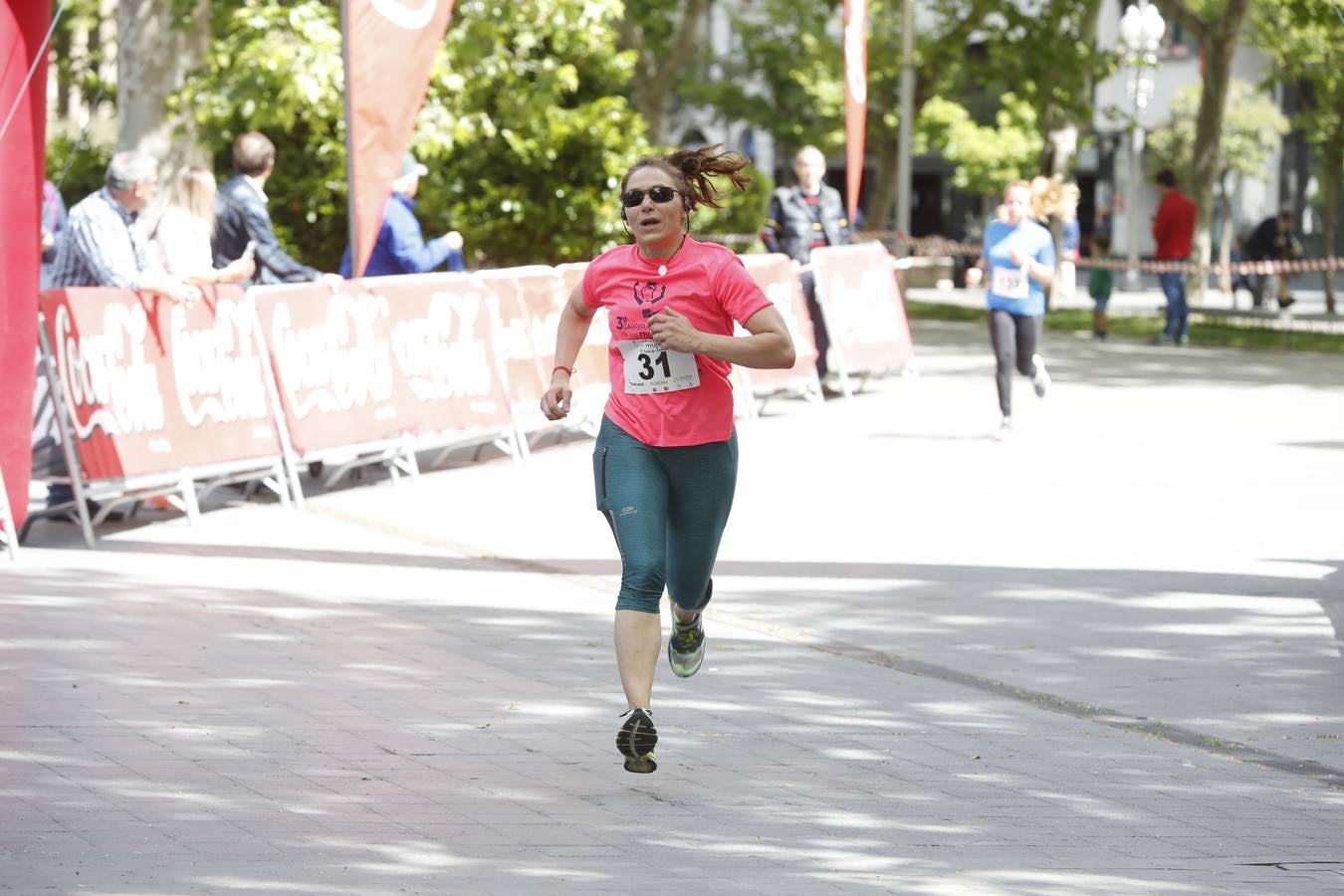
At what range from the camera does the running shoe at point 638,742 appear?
6.04m

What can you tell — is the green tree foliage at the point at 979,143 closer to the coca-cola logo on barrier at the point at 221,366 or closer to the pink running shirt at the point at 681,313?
the coca-cola logo on barrier at the point at 221,366

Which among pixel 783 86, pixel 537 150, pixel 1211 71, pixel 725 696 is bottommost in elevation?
pixel 725 696

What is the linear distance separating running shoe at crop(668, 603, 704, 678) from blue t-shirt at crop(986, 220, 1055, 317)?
324 inches

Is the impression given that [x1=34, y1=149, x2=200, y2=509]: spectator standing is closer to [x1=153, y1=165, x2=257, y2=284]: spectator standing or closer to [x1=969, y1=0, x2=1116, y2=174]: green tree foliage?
[x1=153, y1=165, x2=257, y2=284]: spectator standing

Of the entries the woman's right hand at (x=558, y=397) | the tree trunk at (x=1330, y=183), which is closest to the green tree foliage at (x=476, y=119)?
the woman's right hand at (x=558, y=397)

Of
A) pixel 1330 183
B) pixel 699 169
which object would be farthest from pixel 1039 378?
pixel 1330 183

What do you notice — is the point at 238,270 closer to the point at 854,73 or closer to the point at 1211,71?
the point at 854,73

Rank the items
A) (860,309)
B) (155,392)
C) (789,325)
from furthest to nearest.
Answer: (860,309), (789,325), (155,392)

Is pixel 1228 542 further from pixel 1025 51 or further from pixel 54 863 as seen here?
pixel 1025 51

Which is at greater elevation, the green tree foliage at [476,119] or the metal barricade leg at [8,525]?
the green tree foliage at [476,119]

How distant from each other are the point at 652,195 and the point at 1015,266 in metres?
8.87

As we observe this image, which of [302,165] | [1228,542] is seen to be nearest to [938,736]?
[1228,542]

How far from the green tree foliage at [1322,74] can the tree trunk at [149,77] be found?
14498 mm

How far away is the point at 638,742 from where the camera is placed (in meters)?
6.04
